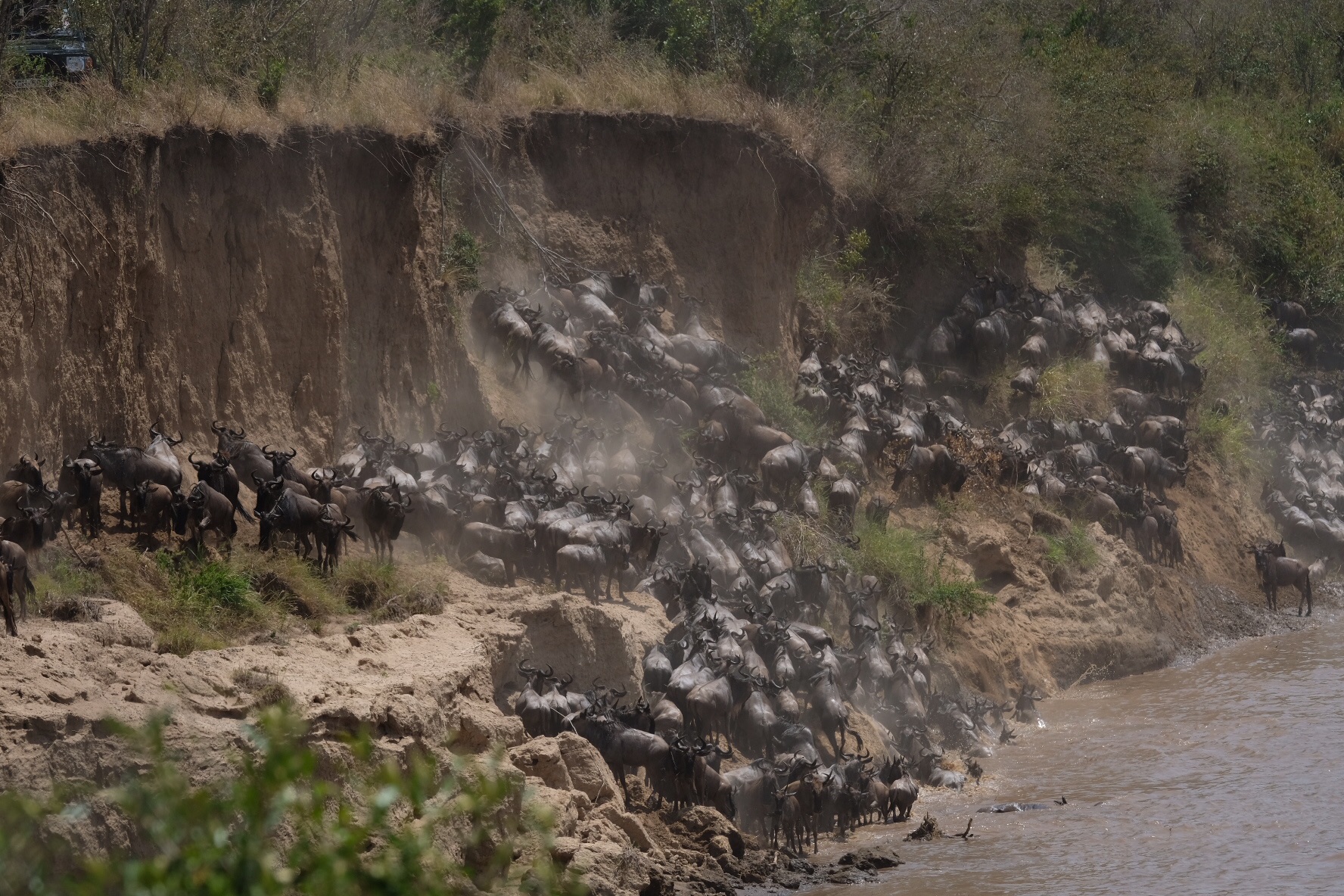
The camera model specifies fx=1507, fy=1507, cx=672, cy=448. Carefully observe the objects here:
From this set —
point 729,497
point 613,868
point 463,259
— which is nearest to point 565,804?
point 613,868

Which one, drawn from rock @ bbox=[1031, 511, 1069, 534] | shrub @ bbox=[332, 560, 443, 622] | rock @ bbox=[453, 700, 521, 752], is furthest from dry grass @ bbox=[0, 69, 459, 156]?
rock @ bbox=[1031, 511, 1069, 534]

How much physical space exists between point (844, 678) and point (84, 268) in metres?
9.01

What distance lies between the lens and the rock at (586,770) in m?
11.6

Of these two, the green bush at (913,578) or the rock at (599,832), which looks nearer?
the rock at (599,832)

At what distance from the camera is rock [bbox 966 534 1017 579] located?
2167cm

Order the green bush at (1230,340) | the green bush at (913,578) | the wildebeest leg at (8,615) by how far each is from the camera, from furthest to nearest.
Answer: the green bush at (1230,340) < the green bush at (913,578) < the wildebeest leg at (8,615)

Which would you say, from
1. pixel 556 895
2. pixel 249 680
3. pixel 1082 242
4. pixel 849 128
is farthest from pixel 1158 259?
pixel 556 895

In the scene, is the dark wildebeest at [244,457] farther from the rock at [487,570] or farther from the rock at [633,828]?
the rock at [633,828]

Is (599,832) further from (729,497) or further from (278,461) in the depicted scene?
(729,497)

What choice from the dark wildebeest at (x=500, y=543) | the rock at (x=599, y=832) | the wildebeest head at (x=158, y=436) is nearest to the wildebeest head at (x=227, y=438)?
the wildebeest head at (x=158, y=436)

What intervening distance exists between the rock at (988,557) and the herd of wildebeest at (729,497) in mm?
1309

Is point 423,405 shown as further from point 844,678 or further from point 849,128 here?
point 849,128

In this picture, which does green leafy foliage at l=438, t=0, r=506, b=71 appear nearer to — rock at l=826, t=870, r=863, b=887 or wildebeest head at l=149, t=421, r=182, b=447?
wildebeest head at l=149, t=421, r=182, b=447

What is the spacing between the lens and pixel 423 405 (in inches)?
739
